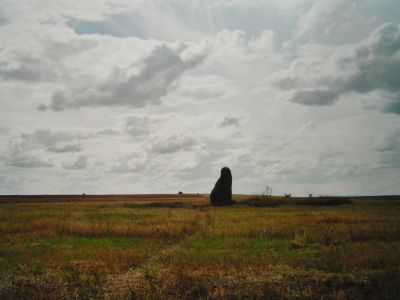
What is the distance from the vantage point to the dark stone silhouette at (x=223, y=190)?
5628 cm

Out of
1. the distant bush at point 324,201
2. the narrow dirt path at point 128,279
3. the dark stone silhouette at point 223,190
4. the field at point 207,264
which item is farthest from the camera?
the distant bush at point 324,201

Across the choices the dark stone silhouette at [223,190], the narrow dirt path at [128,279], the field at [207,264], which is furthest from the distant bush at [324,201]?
the narrow dirt path at [128,279]

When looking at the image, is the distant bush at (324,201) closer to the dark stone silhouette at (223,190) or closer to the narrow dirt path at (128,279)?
the dark stone silhouette at (223,190)

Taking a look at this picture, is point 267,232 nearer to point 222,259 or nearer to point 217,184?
point 222,259

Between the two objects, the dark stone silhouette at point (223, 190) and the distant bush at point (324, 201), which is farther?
the distant bush at point (324, 201)

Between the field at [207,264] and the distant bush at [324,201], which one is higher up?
the distant bush at [324,201]

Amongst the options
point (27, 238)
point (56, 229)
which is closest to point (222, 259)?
point (27, 238)

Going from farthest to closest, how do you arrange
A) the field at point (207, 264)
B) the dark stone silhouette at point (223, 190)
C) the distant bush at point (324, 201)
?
the distant bush at point (324, 201) → the dark stone silhouette at point (223, 190) → the field at point (207, 264)

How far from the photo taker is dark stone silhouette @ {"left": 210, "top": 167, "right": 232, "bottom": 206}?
5628 centimetres

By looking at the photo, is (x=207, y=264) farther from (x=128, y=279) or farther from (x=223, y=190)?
(x=223, y=190)

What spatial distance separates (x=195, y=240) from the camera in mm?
20750

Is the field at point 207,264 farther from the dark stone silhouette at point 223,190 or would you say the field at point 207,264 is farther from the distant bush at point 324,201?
the distant bush at point 324,201

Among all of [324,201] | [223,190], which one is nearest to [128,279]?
[223,190]

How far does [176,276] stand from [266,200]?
48941 millimetres
